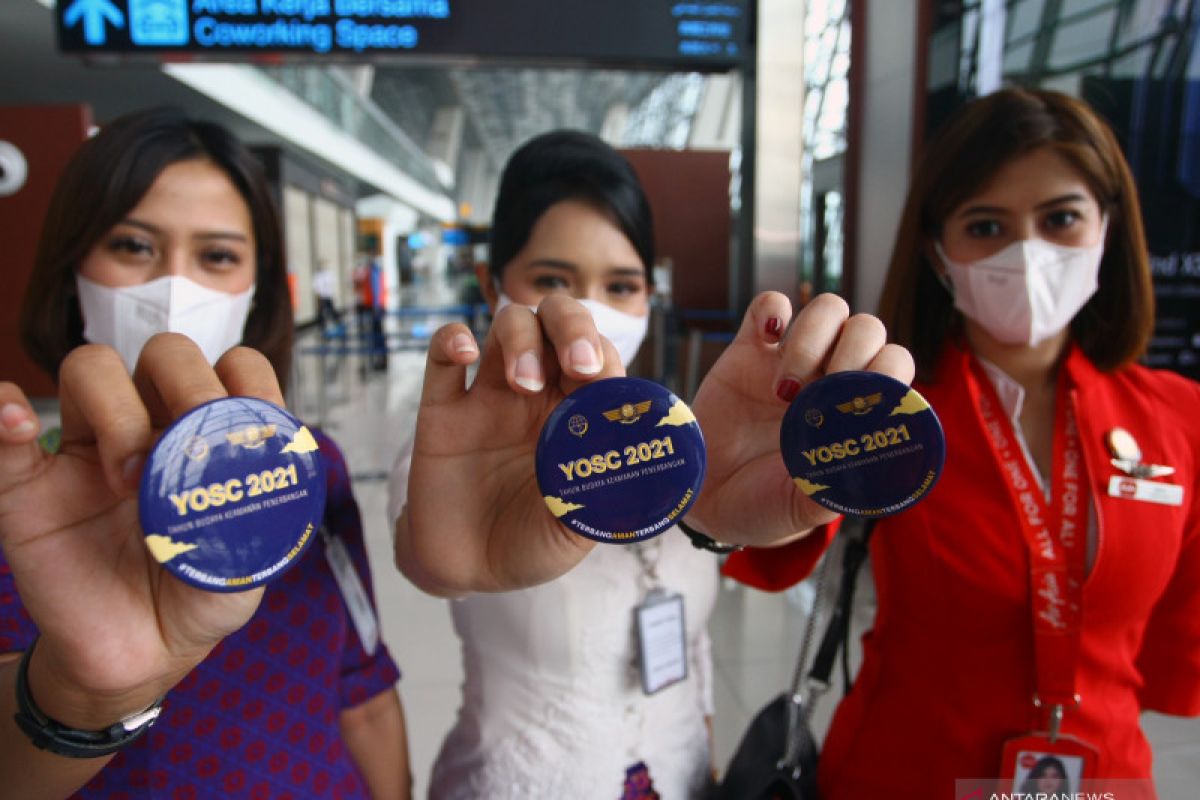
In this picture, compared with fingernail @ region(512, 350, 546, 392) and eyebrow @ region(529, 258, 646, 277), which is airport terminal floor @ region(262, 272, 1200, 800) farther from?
fingernail @ region(512, 350, 546, 392)

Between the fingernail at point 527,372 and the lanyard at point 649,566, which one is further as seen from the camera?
the lanyard at point 649,566

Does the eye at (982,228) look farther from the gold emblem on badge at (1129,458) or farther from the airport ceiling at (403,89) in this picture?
the airport ceiling at (403,89)

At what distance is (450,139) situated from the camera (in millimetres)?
40375

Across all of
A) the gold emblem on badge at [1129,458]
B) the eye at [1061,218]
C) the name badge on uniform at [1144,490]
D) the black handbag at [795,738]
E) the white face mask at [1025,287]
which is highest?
the eye at [1061,218]

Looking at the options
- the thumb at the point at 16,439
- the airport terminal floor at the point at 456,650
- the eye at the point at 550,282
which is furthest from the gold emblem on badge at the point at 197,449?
the airport terminal floor at the point at 456,650

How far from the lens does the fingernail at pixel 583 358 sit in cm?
61

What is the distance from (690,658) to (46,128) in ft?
31.1

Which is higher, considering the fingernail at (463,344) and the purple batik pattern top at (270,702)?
the fingernail at (463,344)

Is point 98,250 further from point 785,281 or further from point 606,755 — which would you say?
point 785,281

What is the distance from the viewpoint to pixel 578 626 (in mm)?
1230

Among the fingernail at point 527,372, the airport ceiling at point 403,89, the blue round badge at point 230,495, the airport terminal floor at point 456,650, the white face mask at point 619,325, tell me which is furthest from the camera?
the airport ceiling at point 403,89

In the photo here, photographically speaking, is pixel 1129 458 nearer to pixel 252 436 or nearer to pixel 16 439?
pixel 252 436

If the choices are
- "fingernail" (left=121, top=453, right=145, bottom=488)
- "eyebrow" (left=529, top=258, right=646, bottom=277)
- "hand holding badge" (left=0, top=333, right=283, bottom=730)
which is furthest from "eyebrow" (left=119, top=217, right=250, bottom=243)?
"fingernail" (left=121, top=453, right=145, bottom=488)

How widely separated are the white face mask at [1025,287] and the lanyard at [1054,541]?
0.40ft
